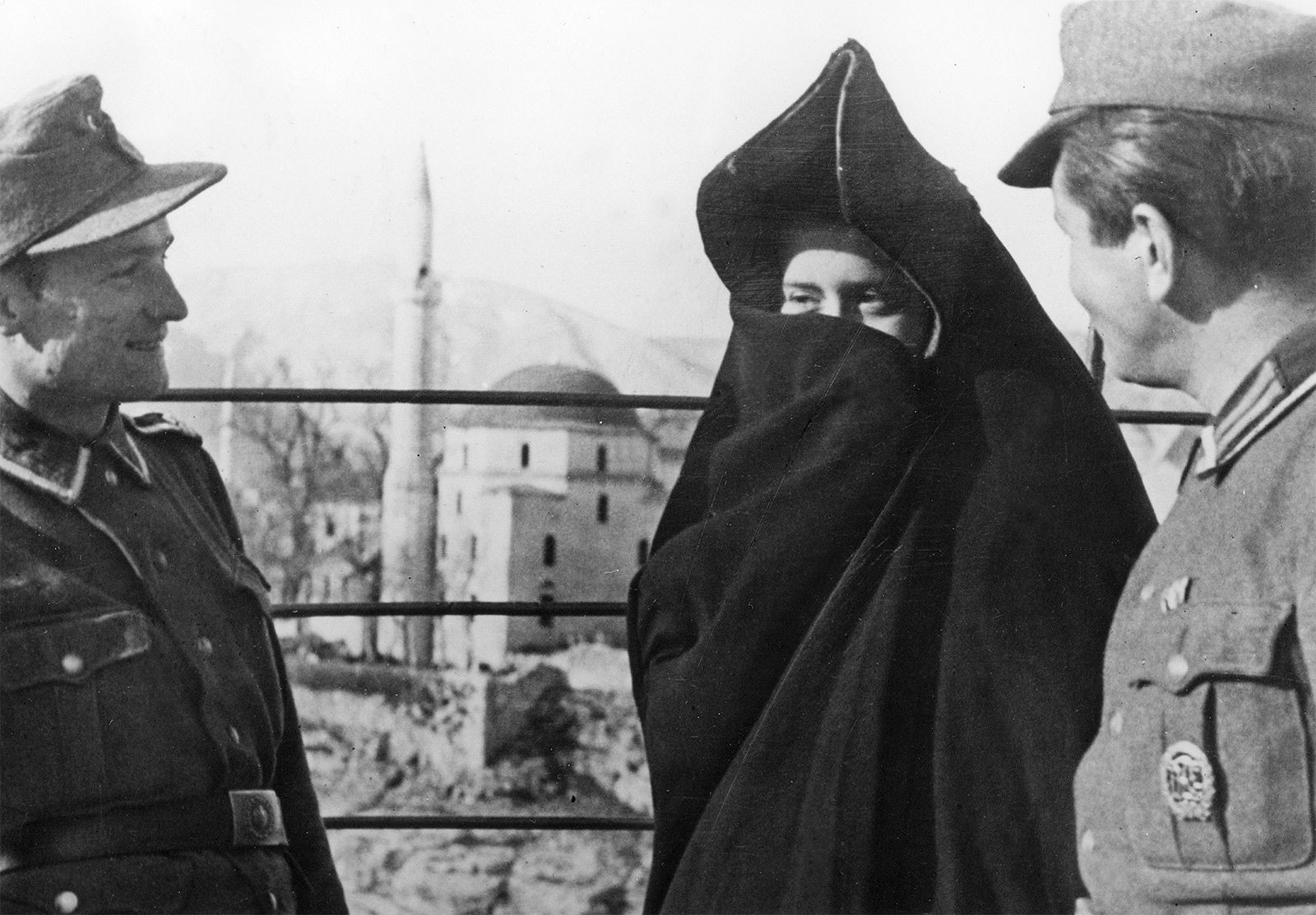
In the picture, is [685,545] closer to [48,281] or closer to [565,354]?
[565,354]

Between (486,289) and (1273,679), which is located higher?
(486,289)

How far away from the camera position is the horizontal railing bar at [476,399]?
3.19m

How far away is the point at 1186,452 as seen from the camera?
3154mm

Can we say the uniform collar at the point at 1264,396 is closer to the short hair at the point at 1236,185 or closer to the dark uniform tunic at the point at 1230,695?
the dark uniform tunic at the point at 1230,695

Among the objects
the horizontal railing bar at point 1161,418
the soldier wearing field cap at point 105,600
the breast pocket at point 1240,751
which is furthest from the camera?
the horizontal railing bar at point 1161,418

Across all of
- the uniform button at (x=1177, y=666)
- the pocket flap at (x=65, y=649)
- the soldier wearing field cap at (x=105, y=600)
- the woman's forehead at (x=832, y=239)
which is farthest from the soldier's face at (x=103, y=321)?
the uniform button at (x=1177, y=666)

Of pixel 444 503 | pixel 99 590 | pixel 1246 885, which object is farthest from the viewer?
pixel 444 503

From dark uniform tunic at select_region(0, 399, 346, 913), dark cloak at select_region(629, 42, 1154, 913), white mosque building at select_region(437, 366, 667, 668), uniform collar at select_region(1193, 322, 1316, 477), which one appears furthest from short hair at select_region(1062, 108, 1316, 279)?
dark uniform tunic at select_region(0, 399, 346, 913)

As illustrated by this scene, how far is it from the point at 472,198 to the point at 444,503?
0.50 meters

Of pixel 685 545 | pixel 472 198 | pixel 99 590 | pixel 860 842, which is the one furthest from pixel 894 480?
pixel 99 590

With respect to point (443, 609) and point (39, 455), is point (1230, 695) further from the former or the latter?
point (39, 455)

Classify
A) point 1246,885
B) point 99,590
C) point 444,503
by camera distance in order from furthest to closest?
point 444,503 → point 99,590 → point 1246,885

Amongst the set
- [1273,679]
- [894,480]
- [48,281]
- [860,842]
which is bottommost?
[860,842]

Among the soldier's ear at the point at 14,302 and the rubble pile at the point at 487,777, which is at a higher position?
the soldier's ear at the point at 14,302
